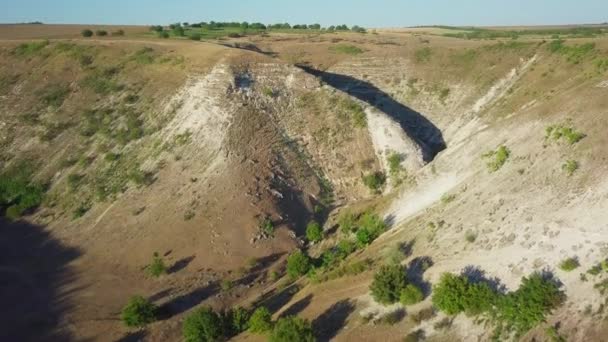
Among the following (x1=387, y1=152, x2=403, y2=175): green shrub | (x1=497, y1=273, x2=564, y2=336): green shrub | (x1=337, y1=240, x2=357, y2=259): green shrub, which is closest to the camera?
(x1=497, y1=273, x2=564, y2=336): green shrub

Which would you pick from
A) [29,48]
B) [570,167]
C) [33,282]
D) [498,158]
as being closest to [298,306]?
[498,158]

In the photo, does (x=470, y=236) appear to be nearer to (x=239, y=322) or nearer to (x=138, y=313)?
(x=239, y=322)

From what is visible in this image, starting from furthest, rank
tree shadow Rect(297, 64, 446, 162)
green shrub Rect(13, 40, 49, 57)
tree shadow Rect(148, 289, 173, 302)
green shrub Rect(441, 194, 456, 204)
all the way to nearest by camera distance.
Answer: green shrub Rect(13, 40, 49, 57), tree shadow Rect(297, 64, 446, 162), green shrub Rect(441, 194, 456, 204), tree shadow Rect(148, 289, 173, 302)

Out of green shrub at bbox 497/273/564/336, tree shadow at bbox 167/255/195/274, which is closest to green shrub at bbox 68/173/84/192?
tree shadow at bbox 167/255/195/274

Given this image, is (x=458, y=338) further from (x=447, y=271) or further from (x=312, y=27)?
(x=312, y=27)

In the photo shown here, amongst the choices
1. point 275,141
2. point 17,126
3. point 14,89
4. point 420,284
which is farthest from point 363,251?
point 14,89

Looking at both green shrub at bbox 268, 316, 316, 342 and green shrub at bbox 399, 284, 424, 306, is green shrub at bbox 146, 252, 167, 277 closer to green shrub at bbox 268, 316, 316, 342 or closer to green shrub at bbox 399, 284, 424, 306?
green shrub at bbox 268, 316, 316, 342
